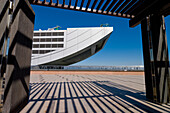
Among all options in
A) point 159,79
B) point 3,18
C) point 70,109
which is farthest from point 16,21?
point 159,79

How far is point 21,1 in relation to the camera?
288 cm

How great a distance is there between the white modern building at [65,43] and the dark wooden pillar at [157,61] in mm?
26593

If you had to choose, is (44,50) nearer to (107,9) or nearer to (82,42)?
(82,42)

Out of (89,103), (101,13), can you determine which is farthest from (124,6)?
(89,103)

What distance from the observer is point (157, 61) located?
369 centimetres

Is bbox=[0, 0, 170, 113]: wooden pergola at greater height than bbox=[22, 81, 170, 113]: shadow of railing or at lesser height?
greater

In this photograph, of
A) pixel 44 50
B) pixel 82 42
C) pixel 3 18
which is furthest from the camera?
pixel 44 50

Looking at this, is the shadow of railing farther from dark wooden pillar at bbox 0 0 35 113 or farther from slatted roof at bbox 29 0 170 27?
slatted roof at bbox 29 0 170 27

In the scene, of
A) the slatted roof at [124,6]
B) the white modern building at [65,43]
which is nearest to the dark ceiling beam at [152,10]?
the slatted roof at [124,6]

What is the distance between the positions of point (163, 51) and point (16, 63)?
5209 millimetres

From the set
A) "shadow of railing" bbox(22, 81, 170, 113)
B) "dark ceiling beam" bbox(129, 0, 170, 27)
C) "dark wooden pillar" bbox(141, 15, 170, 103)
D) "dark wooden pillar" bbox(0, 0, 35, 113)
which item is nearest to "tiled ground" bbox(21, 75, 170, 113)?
"shadow of railing" bbox(22, 81, 170, 113)

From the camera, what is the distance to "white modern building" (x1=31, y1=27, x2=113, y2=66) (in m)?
30.5

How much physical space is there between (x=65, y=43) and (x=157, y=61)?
29.9 metres

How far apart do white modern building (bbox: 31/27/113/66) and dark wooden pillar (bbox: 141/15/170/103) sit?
87.2 ft
